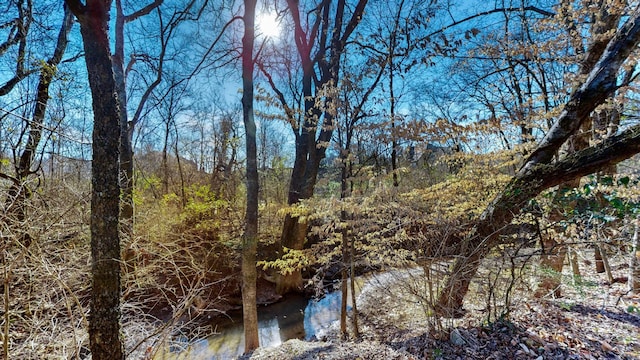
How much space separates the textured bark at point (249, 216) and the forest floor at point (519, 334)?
564 mm

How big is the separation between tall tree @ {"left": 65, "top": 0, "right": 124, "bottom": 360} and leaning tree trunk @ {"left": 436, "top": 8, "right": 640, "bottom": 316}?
3.29m

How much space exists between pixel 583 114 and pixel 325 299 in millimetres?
6746

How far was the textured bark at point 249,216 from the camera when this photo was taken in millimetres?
4828

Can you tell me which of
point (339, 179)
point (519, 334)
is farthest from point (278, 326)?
point (519, 334)

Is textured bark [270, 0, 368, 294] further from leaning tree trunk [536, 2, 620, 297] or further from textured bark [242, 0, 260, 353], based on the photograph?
leaning tree trunk [536, 2, 620, 297]

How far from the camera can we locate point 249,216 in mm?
5137

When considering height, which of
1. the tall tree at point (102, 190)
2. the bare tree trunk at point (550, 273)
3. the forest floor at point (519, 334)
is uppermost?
the tall tree at point (102, 190)

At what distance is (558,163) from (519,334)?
1938mm

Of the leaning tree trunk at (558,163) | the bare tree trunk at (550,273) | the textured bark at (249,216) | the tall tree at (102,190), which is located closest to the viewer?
the tall tree at (102,190)

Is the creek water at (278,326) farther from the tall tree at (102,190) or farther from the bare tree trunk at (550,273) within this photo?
the bare tree trunk at (550,273)

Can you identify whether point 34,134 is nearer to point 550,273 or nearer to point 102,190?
point 102,190

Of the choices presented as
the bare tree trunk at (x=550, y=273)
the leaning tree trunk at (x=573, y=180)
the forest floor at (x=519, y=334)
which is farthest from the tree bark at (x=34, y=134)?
the bare tree trunk at (x=550, y=273)

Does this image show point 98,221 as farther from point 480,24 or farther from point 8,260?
point 480,24

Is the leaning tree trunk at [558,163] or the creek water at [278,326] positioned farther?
the creek water at [278,326]
